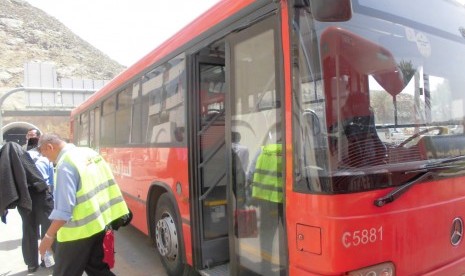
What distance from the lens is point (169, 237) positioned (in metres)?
4.54

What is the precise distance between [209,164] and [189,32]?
136 centimetres

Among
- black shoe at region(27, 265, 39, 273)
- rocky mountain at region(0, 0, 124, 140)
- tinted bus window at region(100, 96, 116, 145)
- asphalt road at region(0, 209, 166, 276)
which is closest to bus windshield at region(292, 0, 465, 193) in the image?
asphalt road at region(0, 209, 166, 276)

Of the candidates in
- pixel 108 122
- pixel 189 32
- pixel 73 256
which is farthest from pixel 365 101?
pixel 108 122

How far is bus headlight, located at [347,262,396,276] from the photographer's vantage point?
2320 mm

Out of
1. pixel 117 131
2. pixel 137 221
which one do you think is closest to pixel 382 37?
pixel 137 221

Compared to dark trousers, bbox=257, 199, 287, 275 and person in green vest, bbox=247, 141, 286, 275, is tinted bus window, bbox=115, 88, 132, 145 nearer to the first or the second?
person in green vest, bbox=247, 141, 286, 275

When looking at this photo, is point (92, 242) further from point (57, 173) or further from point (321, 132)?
point (321, 132)

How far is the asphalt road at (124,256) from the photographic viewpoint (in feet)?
16.8

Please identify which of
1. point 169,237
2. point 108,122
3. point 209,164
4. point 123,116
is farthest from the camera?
point 108,122

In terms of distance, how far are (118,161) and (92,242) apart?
335cm

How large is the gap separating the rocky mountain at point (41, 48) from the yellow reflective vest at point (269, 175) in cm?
6031

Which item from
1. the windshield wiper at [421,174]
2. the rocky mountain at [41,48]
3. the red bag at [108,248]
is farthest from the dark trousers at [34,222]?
the rocky mountain at [41,48]

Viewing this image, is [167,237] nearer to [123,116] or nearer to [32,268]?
[32,268]

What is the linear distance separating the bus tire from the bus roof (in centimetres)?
172
